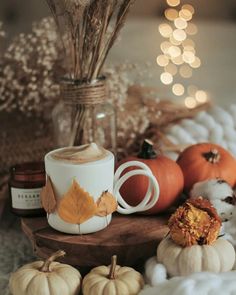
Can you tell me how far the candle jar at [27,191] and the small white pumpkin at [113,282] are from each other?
181mm

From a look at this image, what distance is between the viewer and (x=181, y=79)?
1232 mm

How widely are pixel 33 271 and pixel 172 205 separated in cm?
27

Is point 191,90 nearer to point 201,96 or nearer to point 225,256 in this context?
point 201,96

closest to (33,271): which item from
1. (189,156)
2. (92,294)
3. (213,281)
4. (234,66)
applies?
(92,294)

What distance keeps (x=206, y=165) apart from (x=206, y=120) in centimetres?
19

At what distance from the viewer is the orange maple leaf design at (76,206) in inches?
28.9

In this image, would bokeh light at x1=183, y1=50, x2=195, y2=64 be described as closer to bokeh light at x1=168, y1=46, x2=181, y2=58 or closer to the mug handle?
bokeh light at x1=168, y1=46, x2=181, y2=58

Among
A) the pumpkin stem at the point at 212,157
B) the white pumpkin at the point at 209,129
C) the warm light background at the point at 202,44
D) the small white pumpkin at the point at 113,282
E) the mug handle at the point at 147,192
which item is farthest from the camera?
the warm light background at the point at 202,44

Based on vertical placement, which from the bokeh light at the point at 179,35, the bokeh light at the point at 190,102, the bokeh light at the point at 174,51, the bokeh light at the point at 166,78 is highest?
the bokeh light at the point at 179,35

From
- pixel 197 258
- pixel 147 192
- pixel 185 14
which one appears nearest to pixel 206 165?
pixel 147 192

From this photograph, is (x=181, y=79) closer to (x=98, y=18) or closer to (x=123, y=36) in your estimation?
(x=123, y=36)

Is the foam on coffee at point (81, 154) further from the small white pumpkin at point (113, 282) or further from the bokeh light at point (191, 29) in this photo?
the bokeh light at point (191, 29)

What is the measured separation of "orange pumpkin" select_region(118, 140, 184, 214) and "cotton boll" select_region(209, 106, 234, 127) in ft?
0.78

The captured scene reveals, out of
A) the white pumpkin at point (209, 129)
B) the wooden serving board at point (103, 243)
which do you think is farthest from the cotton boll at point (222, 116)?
the wooden serving board at point (103, 243)
